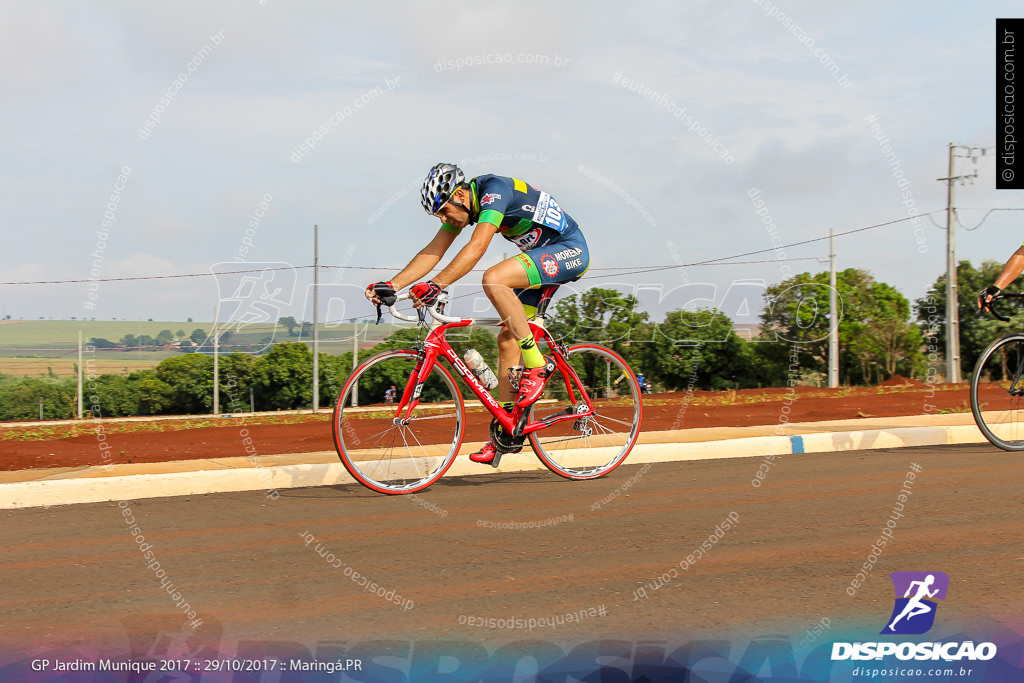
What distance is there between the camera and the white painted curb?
529 centimetres

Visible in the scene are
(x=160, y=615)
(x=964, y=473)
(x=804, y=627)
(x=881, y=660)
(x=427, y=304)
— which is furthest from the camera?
(x=964, y=473)

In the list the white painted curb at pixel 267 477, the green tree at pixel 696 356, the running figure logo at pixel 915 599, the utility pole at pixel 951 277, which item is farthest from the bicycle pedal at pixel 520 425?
the green tree at pixel 696 356

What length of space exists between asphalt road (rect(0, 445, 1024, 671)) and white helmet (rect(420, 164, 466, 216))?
191 centimetres

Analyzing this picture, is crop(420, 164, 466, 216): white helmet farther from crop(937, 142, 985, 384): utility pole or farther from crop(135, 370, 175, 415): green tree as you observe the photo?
crop(135, 370, 175, 415): green tree

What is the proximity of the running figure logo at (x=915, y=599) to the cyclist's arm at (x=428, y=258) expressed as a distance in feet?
11.4

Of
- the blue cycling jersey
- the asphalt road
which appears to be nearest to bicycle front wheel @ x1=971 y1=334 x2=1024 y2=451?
the asphalt road

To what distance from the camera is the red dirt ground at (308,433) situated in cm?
764

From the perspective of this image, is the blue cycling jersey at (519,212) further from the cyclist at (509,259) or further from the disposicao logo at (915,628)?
the disposicao logo at (915,628)

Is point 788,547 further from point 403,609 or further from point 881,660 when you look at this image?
point 403,609

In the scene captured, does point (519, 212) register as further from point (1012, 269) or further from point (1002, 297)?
point (1012, 269)

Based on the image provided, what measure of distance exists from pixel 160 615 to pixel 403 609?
84cm

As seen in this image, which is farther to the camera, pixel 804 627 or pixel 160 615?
pixel 160 615

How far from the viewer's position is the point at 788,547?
3.76 metres

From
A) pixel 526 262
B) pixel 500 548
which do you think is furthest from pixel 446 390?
pixel 500 548
